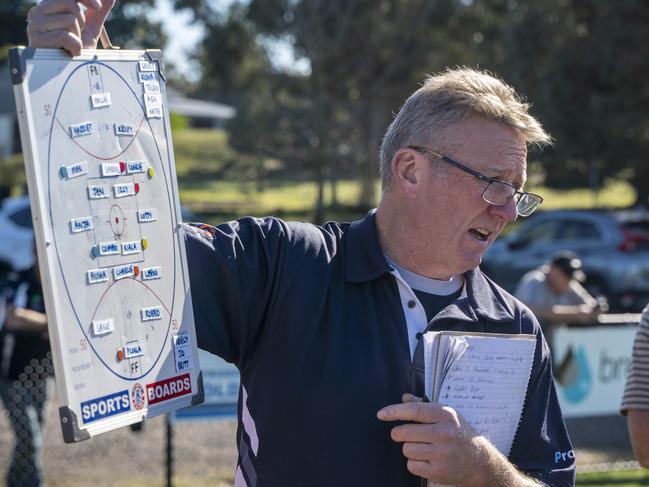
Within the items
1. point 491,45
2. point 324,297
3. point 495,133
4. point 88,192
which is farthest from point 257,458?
point 491,45

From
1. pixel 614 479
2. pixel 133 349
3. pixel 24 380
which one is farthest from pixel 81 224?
pixel 614 479

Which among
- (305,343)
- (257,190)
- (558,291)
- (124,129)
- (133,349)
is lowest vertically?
(257,190)

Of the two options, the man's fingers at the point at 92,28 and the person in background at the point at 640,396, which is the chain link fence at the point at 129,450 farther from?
the man's fingers at the point at 92,28

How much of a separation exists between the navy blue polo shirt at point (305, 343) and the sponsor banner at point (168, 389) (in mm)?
179

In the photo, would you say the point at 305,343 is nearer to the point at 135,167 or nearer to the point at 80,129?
the point at 135,167

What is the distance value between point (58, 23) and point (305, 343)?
38.1 inches

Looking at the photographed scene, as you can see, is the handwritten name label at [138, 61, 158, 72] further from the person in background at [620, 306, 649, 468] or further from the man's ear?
the person in background at [620, 306, 649, 468]

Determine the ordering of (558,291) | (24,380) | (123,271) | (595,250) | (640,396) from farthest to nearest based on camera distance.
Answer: (595,250) → (558,291) → (24,380) → (640,396) → (123,271)

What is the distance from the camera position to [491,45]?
1318 inches

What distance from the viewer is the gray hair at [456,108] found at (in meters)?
2.56

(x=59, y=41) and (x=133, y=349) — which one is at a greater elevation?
(x=59, y=41)

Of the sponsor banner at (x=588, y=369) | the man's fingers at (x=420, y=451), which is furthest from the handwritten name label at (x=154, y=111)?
the sponsor banner at (x=588, y=369)

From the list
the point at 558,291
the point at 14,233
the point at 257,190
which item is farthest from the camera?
the point at 257,190

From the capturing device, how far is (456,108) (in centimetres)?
257
